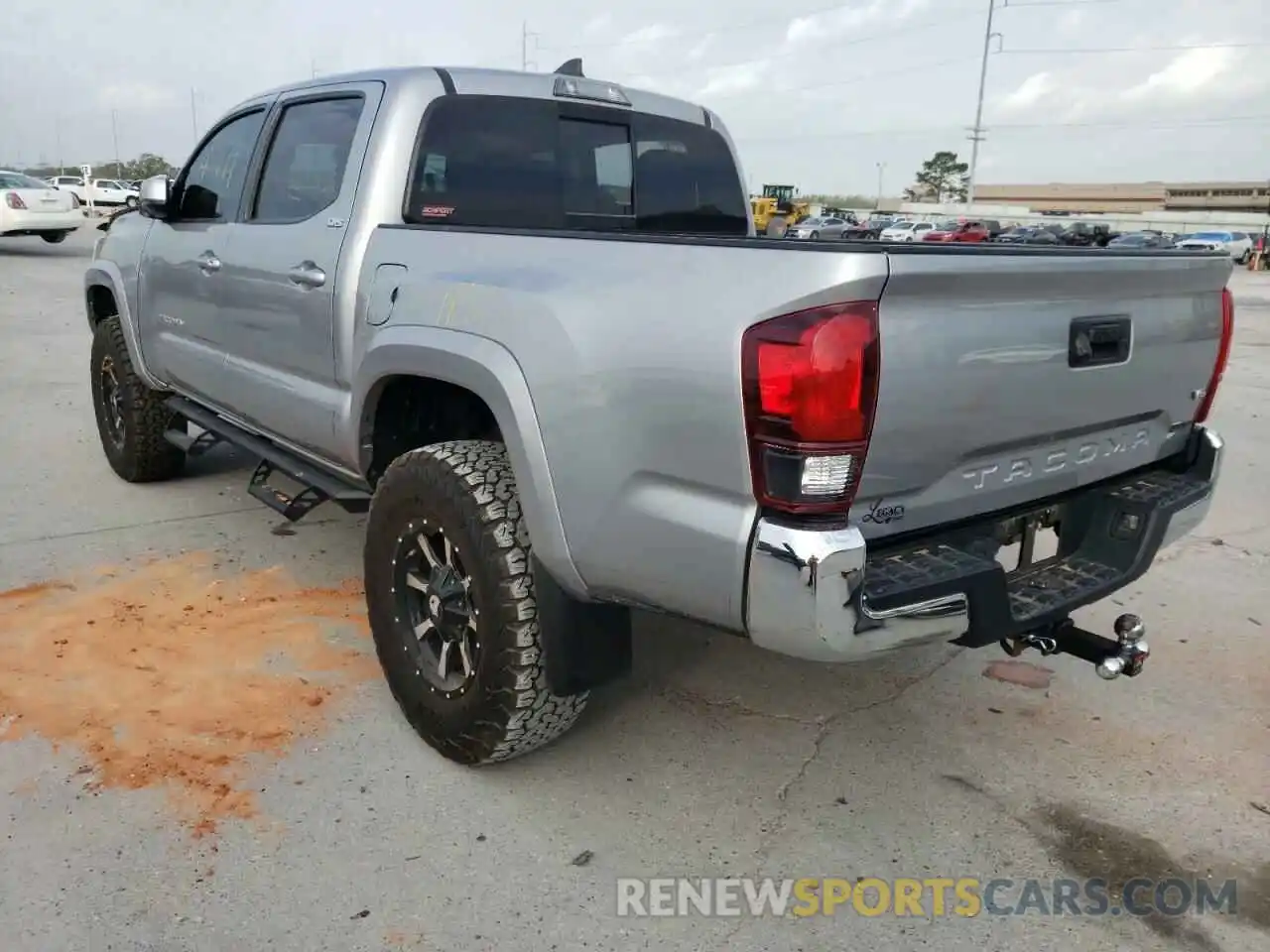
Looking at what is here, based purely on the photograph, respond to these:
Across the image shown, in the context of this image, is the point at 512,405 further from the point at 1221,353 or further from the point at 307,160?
the point at 1221,353

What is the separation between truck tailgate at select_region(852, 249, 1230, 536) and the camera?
2072 mm

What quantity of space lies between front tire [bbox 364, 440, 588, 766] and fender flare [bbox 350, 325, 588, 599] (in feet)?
0.45

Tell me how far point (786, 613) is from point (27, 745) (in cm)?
230

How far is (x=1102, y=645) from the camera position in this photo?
103 inches

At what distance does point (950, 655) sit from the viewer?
3.76m

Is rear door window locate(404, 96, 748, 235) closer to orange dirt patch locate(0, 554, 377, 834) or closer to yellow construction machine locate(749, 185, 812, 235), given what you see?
orange dirt patch locate(0, 554, 377, 834)

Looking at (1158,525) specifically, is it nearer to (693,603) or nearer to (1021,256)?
(1021,256)

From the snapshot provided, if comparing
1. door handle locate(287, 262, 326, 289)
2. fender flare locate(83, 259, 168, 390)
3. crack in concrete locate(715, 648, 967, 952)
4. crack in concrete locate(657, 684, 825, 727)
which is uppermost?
door handle locate(287, 262, 326, 289)

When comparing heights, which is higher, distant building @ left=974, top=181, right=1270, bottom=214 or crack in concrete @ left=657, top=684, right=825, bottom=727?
distant building @ left=974, top=181, right=1270, bottom=214

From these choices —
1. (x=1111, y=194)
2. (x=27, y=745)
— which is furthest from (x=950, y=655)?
(x=1111, y=194)

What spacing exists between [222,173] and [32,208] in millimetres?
18171

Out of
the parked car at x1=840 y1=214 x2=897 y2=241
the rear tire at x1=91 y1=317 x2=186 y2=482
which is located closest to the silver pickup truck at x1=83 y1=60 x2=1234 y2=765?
the parked car at x1=840 y1=214 x2=897 y2=241

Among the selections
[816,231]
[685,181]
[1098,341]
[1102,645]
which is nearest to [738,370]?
[1098,341]

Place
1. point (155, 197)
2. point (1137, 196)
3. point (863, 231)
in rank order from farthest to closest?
point (1137, 196)
point (863, 231)
point (155, 197)
